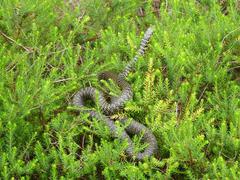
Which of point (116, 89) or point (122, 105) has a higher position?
point (116, 89)

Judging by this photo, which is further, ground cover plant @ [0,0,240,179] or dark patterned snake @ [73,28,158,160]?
dark patterned snake @ [73,28,158,160]

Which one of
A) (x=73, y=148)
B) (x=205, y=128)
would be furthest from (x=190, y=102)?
(x=73, y=148)

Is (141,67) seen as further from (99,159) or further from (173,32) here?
(99,159)

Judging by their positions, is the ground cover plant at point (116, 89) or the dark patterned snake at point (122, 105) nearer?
the ground cover plant at point (116, 89)
